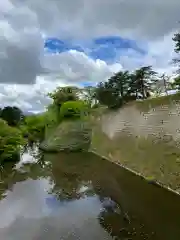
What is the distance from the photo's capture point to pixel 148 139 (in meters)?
18.9

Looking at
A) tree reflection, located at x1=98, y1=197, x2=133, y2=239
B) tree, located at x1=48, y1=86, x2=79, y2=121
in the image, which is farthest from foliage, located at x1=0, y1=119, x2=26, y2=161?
tree, located at x1=48, y1=86, x2=79, y2=121

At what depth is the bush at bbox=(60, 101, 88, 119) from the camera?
3716cm

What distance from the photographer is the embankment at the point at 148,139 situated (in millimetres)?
14740

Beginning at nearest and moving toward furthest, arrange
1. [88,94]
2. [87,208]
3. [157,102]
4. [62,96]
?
1. [87,208]
2. [157,102]
3. [62,96]
4. [88,94]

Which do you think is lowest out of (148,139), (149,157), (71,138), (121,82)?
(71,138)

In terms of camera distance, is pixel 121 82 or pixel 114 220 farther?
pixel 121 82

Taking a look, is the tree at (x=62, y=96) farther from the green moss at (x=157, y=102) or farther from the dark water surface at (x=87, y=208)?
the dark water surface at (x=87, y=208)

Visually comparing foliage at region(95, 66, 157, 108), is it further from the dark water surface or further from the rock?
the dark water surface

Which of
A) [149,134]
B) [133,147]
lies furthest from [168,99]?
[133,147]

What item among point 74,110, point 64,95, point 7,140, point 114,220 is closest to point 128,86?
point 74,110

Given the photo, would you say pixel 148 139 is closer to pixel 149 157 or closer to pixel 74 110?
pixel 149 157

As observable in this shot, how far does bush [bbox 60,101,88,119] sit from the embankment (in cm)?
875

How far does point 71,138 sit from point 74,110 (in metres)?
4.99

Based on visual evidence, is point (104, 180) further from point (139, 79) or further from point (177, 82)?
point (139, 79)
